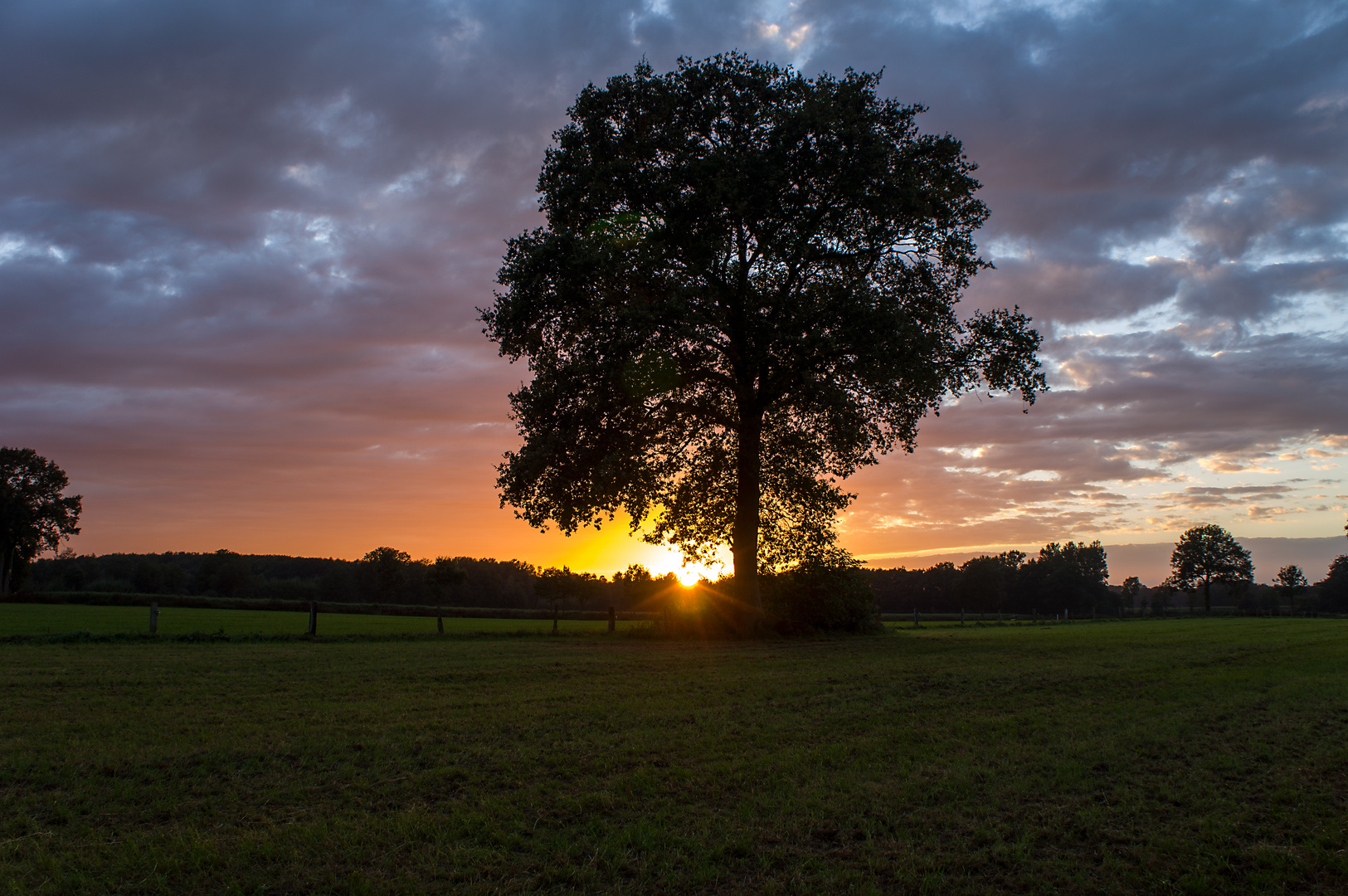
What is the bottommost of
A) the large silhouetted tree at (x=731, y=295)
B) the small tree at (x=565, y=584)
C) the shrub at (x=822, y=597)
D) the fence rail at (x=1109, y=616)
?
the fence rail at (x=1109, y=616)

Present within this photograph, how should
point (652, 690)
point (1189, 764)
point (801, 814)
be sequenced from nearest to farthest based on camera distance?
point (801, 814)
point (1189, 764)
point (652, 690)

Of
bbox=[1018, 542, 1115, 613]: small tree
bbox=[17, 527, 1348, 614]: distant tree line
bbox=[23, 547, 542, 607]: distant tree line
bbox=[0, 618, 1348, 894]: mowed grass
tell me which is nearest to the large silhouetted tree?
bbox=[0, 618, 1348, 894]: mowed grass

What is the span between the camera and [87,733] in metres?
7.65

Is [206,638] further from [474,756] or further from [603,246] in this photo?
[474,756]

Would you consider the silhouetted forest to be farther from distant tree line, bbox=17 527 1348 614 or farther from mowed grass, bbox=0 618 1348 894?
mowed grass, bbox=0 618 1348 894

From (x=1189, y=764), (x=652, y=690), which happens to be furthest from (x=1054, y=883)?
(x=652, y=690)

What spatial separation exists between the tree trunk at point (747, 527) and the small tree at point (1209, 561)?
11999cm

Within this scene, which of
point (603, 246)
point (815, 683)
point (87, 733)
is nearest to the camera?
point (87, 733)

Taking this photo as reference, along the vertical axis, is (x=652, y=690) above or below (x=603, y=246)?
below

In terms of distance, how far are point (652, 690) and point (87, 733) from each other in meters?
6.78

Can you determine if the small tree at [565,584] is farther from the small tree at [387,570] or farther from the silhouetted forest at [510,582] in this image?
the small tree at [387,570]

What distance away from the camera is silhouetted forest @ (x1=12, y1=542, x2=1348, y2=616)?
300 ft

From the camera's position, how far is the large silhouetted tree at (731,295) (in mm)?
22641

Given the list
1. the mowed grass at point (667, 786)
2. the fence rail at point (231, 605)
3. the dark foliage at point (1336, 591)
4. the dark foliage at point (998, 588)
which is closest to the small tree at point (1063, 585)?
the dark foliage at point (998, 588)
